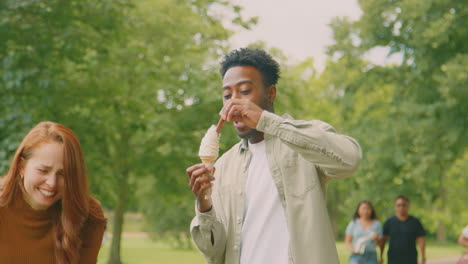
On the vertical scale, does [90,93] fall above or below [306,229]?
above

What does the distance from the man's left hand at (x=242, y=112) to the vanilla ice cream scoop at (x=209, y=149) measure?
29cm

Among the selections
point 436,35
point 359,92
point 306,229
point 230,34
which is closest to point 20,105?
point 306,229

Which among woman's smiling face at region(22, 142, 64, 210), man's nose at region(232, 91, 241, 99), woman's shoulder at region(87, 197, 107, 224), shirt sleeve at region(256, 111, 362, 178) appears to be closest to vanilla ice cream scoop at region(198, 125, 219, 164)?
man's nose at region(232, 91, 241, 99)

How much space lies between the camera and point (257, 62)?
350cm

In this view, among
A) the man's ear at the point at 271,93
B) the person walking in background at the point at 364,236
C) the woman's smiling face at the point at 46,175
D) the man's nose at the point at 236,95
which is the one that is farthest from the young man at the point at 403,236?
the woman's smiling face at the point at 46,175

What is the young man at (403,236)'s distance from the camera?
31.7 ft

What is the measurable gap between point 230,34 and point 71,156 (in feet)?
60.1

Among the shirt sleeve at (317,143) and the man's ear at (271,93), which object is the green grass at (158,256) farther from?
the shirt sleeve at (317,143)

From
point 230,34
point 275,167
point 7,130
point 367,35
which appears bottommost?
point 275,167

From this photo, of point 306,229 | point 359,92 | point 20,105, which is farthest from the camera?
point 359,92

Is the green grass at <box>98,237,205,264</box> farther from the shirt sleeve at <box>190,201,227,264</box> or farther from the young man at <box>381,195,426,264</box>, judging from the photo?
the shirt sleeve at <box>190,201,227,264</box>

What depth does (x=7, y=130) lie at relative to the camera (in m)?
8.12

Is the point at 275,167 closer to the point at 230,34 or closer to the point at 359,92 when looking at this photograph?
the point at 359,92

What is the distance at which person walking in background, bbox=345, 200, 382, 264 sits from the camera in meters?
9.45
